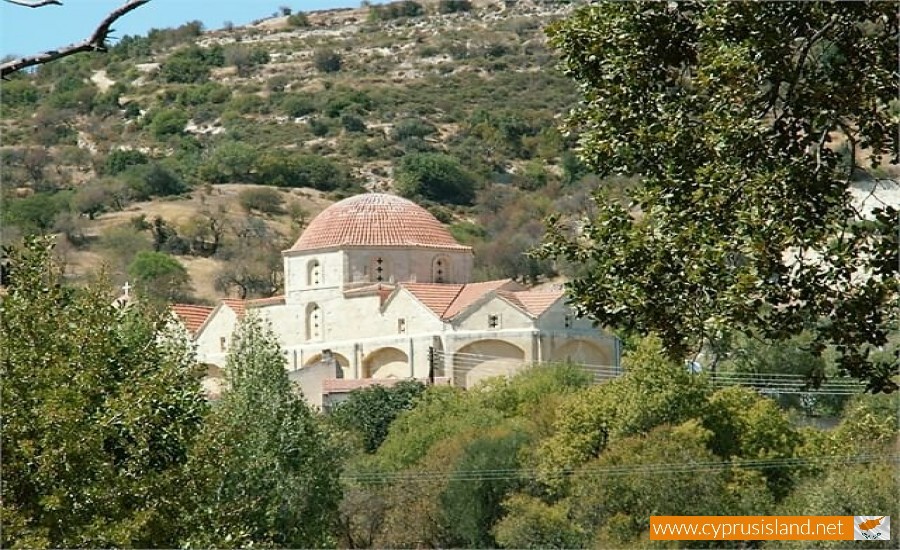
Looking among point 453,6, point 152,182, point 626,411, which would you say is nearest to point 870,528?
point 626,411

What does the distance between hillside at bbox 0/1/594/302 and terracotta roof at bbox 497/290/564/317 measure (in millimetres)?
26739

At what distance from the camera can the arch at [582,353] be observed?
6019 cm

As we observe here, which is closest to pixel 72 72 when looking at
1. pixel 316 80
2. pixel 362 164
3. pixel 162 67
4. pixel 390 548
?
pixel 162 67

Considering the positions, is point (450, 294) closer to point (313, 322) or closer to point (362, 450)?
point (313, 322)

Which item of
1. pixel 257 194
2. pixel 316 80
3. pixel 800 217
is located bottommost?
pixel 800 217

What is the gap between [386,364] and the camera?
63.0 m

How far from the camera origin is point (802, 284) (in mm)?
11406

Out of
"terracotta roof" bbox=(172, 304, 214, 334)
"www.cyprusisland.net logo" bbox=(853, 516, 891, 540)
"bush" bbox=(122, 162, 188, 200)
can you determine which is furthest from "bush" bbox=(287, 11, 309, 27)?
"www.cyprusisland.net logo" bbox=(853, 516, 891, 540)

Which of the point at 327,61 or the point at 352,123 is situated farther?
the point at 327,61

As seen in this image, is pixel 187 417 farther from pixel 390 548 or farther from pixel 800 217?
pixel 390 548

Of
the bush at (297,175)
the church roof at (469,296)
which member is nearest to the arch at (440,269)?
the church roof at (469,296)

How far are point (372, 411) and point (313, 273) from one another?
1200cm

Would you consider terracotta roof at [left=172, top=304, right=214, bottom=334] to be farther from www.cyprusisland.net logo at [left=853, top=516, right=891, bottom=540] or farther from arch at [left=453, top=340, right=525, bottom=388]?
www.cyprusisland.net logo at [left=853, top=516, right=891, bottom=540]

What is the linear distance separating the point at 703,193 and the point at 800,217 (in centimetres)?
59
